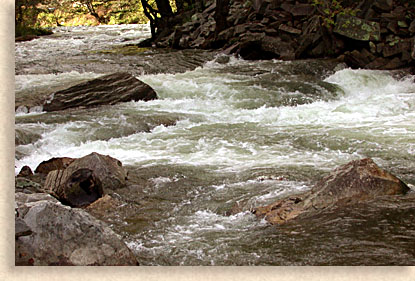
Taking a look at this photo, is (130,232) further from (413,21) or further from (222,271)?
(413,21)

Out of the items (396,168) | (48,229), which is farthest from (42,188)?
(396,168)

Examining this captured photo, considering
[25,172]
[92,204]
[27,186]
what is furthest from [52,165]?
[92,204]

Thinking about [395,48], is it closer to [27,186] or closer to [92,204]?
[92,204]

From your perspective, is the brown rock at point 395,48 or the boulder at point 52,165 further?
the brown rock at point 395,48

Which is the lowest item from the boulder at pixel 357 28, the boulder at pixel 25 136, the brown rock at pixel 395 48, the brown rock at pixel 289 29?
the boulder at pixel 25 136

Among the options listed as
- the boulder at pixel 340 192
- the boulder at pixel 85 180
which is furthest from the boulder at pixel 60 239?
the boulder at pixel 85 180

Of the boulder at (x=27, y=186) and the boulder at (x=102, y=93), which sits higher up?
the boulder at (x=27, y=186)

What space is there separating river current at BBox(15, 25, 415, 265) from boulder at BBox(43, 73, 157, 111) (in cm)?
20

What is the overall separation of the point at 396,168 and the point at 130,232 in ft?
8.70

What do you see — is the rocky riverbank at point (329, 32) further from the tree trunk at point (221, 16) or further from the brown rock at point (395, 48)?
the tree trunk at point (221, 16)

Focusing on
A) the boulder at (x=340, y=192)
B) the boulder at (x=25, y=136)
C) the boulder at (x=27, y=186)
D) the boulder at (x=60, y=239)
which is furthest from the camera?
the boulder at (x=25, y=136)

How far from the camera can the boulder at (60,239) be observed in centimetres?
273

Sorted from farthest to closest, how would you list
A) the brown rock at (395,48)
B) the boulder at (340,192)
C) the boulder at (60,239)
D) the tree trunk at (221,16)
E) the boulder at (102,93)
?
1. the tree trunk at (221,16)
2. the brown rock at (395,48)
3. the boulder at (102,93)
4. the boulder at (340,192)
5. the boulder at (60,239)

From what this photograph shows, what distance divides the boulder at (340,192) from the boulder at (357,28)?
7675 mm
